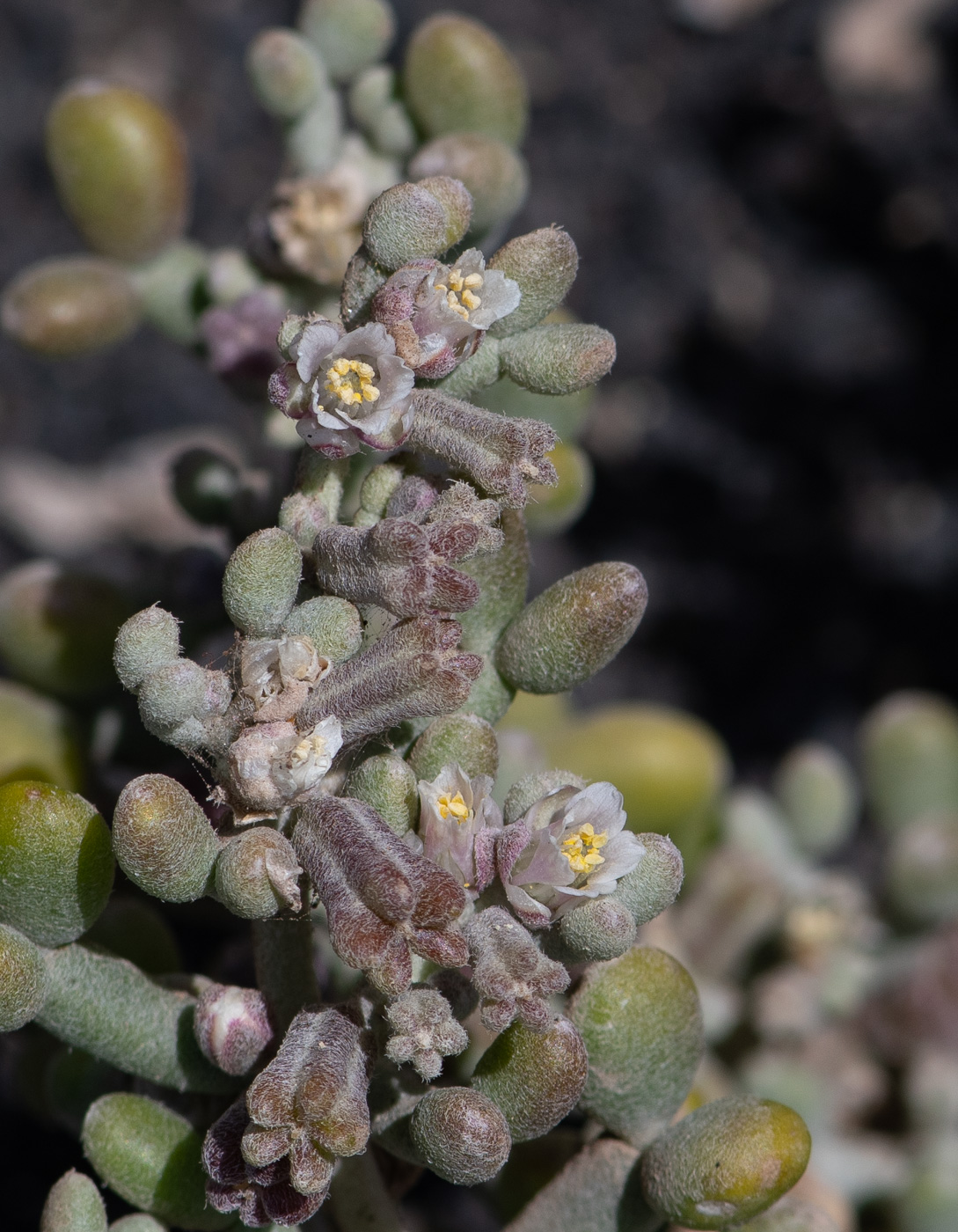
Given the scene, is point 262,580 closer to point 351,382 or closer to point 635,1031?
point 351,382

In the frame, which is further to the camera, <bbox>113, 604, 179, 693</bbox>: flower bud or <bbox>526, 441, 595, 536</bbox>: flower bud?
<bbox>526, 441, 595, 536</bbox>: flower bud

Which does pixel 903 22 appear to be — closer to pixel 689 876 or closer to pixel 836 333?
pixel 836 333

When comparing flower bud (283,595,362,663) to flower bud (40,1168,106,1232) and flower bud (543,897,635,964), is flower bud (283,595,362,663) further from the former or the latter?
flower bud (40,1168,106,1232)

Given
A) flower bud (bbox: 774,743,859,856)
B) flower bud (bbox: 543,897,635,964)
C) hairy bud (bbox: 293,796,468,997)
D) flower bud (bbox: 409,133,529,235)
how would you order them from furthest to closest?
flower bud (bbox: 774,743,859,856) → flower bud (bbox: 409,133,529,235) → flower bud (bbox: 543,897,635,964) → hairy bud (bbox: 293,796,468,997)

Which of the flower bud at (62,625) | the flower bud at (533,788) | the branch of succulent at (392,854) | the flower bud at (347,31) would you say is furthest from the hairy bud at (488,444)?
the flower bud at (347,31)

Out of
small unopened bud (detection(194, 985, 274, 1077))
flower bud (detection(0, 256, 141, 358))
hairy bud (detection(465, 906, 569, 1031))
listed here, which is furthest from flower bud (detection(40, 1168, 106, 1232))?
flower bud (detection(0, 256, 141, 358))

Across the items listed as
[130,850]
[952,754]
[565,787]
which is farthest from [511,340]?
[952,754]

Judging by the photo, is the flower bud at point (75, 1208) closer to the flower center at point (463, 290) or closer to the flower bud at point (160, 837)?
the flower bud at point (160, 837)
